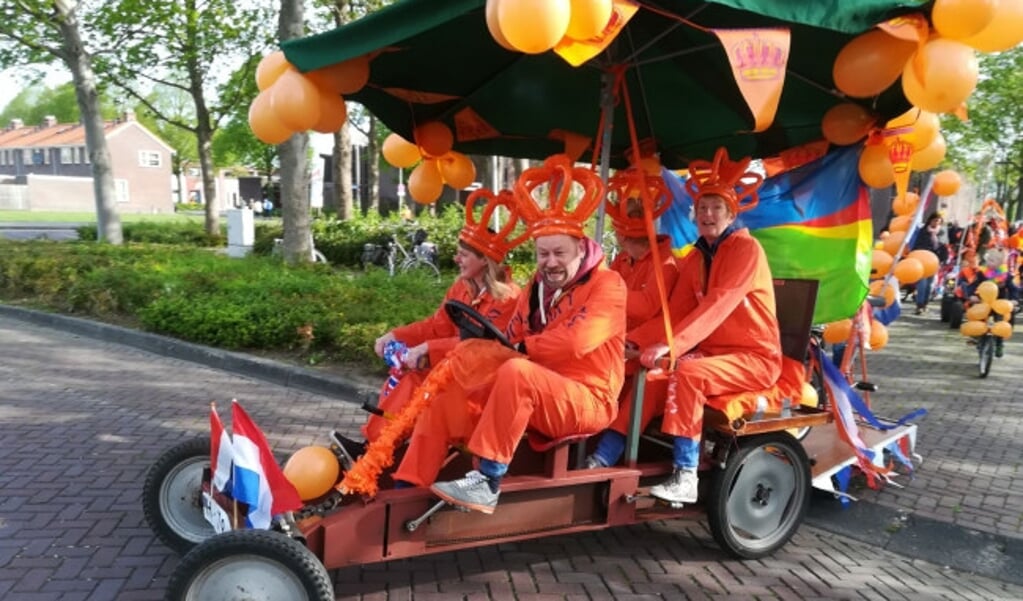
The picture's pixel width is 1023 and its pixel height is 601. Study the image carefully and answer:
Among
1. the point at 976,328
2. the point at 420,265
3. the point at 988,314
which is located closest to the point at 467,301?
the point at 976,328

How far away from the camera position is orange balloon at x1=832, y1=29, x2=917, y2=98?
3.26 m

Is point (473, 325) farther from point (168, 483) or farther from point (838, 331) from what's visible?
point (838, 331)

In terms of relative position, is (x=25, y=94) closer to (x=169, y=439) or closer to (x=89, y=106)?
(x=89, y=106)

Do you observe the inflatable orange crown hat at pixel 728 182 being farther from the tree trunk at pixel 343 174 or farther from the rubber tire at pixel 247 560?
the tree trunk at pixel 343 174

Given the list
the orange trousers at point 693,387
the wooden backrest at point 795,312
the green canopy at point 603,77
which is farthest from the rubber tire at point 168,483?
the wooden backrest at point 795,312

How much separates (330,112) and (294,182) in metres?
7.63

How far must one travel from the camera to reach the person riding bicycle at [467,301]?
11.9ft

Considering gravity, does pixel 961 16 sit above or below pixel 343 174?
above

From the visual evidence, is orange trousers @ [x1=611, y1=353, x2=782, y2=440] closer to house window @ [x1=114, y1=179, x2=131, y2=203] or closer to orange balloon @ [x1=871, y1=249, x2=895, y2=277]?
orange balloon @ [x1=871, y1=249, x2=895, y2=277]

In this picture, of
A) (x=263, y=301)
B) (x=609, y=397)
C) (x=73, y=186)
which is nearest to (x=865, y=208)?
(x=609, y=397)

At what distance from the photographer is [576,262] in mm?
3340

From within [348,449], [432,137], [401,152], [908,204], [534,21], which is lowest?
[348,449]

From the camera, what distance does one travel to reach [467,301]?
161 inches

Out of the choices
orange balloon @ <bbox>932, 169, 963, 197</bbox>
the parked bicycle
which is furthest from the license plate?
the parked bicycle
